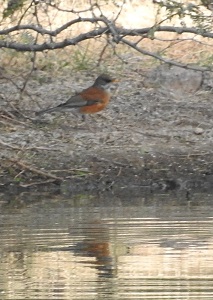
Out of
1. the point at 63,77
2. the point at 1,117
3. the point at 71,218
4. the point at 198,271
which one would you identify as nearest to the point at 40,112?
the point at 1,117

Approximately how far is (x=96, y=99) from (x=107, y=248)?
5.28 m

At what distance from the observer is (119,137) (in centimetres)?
1449

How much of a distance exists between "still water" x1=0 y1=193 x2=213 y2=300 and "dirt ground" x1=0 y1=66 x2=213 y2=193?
0.70 meters

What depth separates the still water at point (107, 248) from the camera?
26.8 ft

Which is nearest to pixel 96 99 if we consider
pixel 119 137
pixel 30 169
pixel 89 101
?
pixel 89 101

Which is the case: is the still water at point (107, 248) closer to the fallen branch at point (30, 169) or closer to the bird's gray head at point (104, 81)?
the fallen branch at point (30, 169)

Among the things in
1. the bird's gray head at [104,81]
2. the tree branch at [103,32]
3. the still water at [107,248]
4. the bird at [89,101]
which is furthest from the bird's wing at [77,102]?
the still water at [107,248]

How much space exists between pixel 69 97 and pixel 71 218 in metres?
4.78

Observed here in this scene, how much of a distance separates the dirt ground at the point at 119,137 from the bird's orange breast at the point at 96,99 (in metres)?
0.20

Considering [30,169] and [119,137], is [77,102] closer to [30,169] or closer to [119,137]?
[119,137]

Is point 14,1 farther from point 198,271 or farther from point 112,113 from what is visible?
point 198,271

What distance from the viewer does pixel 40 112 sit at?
14906 mm

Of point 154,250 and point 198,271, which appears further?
point 154,250

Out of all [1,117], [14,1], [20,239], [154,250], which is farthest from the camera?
[1,117]
